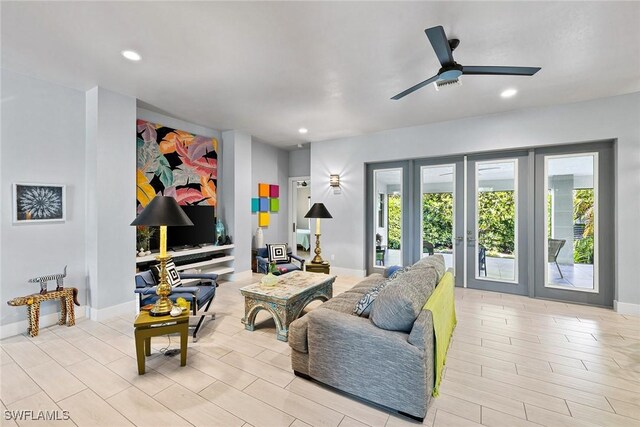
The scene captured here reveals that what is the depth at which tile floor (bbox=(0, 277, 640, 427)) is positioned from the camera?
1.88m

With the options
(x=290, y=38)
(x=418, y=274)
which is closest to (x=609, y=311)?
(x=418, y=274)

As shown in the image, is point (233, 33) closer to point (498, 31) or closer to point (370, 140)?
point (498, 31)

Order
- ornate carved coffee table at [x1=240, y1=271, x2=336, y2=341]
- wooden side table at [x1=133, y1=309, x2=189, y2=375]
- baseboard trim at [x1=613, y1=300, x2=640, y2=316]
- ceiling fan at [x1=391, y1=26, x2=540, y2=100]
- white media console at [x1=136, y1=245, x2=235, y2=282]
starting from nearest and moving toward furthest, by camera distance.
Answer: ceiling fan at [x1=391, y1=26, x2=540, y2=100], wooden side table at [x1=133, y1=309, x2=189, y2=375], ornate carved coffee table at [x1=240, y1=271, x2=336, y2=341], baseboard trim at [x1=613, y1=300, x2=640, y2=316], white media console at [x1=136, y1=245, x2=235, y2=282]

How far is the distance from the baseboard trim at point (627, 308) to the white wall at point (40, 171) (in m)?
7.15

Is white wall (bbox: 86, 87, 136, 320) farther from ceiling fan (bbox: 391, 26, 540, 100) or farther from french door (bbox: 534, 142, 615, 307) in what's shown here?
french door (bbox: 534, 142, 615, 307)

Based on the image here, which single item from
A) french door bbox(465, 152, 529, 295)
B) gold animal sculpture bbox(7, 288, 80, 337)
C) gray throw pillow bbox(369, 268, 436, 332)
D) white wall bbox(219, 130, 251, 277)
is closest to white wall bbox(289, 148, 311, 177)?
white wall bbox(219, 130, 251, 277)

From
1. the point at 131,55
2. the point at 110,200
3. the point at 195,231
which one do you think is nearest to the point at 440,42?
the point at 131,55

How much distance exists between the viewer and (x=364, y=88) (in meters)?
3.48

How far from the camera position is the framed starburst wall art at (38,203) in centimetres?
308

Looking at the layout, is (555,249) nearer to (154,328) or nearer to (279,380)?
(279,380)

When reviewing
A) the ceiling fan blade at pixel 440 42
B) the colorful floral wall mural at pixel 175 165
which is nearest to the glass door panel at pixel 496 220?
the ceiling fan blade at pixel 440 42

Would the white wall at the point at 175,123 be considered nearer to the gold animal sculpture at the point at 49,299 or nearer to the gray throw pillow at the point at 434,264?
the gold animal sculpture at the point at 49,299

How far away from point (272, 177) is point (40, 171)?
13.8 ft

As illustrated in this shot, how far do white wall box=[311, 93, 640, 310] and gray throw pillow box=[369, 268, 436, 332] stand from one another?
11.6 ft
